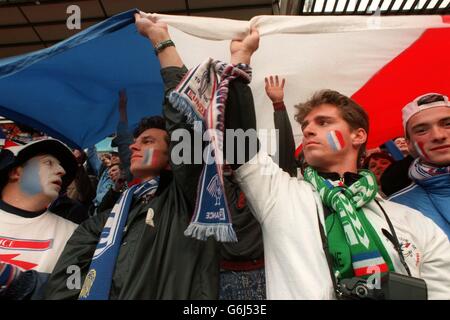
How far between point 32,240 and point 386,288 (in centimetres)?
127

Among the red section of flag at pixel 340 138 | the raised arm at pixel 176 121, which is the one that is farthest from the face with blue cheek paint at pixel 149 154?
the red section of flag at pixel 340 138

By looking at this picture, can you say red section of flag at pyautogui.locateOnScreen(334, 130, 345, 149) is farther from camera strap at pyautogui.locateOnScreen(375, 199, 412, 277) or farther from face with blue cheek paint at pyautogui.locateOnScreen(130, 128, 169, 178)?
face with blue cheek paint at pyautogui.locateOnScreen(130, 128, 169, 178)

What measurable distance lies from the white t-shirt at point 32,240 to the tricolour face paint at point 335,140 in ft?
3.62

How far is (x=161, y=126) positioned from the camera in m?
1.72

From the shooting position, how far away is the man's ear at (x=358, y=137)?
4.94ft

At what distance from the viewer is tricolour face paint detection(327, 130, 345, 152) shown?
4.66ft

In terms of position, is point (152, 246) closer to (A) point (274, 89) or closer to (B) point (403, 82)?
(A) point (274, 89)

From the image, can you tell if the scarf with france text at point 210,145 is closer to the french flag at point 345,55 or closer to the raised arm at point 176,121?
the raised arm at point 176,121

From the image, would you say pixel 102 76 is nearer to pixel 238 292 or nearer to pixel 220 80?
pixel 220 80

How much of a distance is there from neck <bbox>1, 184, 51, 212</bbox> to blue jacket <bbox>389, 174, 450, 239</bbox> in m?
1.48

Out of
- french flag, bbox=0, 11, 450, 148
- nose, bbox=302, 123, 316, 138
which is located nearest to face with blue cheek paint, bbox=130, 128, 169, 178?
french flag, bbox=0, 11, 450, 148

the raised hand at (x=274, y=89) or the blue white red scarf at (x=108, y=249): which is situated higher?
the raised hand at (x=274, y=89)

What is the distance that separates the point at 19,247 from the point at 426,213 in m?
1.56
